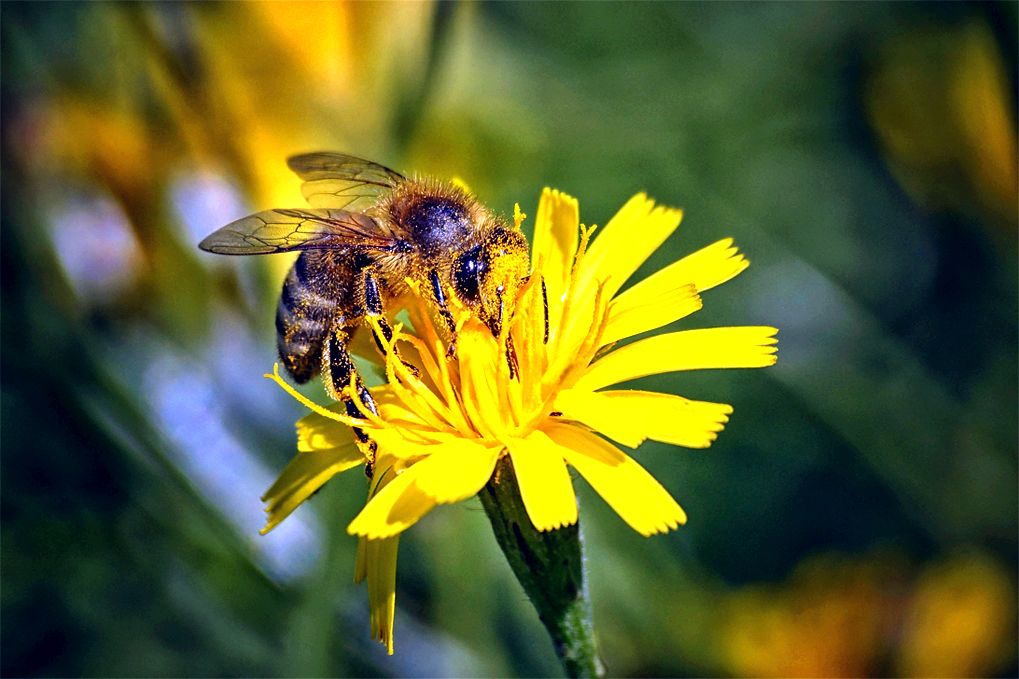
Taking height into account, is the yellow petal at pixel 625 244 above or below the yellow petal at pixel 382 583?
above

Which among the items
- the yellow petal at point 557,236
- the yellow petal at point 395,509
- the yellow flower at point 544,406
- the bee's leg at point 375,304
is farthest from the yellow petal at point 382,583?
the yellow petal at point 557,236

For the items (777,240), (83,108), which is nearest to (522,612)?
(777,240)

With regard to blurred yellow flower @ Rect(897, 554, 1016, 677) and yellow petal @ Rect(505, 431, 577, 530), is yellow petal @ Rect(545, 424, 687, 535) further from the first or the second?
blurred yellow flower @ Rect(897, 554, 1016, 677)

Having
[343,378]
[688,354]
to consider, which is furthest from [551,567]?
[343,378]

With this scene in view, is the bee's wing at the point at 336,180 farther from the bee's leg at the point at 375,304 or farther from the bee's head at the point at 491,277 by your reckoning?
the bee's head at the point at 491,277

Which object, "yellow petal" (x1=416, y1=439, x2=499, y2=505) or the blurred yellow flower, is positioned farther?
the blurred yellow flower

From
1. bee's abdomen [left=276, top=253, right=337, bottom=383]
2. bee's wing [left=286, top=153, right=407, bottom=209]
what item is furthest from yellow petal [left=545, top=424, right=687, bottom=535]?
bee's wing [left=286, top=153, right=407, bottom=209]

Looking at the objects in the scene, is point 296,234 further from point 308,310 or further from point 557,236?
point 557,236
